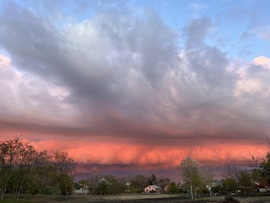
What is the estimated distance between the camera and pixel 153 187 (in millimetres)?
198625

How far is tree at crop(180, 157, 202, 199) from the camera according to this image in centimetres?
9019

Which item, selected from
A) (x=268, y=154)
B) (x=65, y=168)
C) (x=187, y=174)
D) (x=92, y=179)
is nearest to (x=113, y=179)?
(x=92, y=179)

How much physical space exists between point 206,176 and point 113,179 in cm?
8619

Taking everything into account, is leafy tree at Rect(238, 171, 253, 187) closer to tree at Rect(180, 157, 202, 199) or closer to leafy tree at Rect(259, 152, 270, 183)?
tree at Rect(180, 157, 202, 199)

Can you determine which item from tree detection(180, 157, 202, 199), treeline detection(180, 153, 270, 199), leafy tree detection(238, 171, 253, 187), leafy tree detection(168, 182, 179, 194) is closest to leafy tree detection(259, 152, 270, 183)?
treeline detection(180, 153, 270, 199)

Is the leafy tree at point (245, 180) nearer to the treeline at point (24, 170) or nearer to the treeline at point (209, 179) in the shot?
the treeline at point (209, 179)

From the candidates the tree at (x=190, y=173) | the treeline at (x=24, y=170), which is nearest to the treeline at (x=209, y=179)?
the tree at (x=190, y=173)

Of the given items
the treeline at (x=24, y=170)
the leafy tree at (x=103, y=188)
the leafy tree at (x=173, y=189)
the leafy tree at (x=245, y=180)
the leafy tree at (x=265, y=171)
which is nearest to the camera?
the leafy tree at (x=265, y=171)

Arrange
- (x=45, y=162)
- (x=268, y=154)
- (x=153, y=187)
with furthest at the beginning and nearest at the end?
(x=153, y=187) < (x=45, y=162) < (x=268, y=154)

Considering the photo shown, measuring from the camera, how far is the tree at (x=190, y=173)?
296ft

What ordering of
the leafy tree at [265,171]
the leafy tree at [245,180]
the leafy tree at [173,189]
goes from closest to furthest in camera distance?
the leafy tree at [265,171], the leafy tree at [245,180], the leafy tree at [173,189]

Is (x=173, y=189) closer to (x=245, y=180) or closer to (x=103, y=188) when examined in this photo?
(x=103, y=188)

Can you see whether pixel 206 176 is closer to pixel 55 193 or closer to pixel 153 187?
pixel 55 193

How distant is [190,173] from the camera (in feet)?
298
